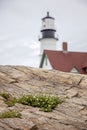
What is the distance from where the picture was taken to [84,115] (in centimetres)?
1384

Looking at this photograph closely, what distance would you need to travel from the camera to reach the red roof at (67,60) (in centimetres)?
5056

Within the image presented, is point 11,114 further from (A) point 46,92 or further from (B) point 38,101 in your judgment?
(A) point 46,92

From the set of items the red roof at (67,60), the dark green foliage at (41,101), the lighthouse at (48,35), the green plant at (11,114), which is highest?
the lighthouse at (48,35)

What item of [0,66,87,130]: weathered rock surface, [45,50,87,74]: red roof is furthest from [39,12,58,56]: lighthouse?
[0,66,87,130]: weathered rock surface

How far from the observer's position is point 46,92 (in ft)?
51.3

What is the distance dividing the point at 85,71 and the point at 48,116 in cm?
3943

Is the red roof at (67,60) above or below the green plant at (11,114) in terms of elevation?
above

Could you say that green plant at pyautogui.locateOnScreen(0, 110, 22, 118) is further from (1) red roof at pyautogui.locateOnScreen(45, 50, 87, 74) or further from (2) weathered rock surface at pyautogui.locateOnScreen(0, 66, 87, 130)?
(1) red roof at pyautogui.locateOnScreen(45, 50, 87, 74)

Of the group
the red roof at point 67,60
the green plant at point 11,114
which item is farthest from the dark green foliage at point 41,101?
the red roof at point 67,60

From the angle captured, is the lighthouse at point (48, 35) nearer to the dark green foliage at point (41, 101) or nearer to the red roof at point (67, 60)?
the red roof at point (67, 60)

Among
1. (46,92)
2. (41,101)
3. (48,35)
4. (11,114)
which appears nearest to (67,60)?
(48,35)

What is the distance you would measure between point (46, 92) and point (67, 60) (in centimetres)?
3678

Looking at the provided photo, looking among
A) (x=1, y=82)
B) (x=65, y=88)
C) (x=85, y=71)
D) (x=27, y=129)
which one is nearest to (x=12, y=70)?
(x=1, y=82)

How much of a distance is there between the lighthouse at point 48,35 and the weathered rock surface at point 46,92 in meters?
43.3
